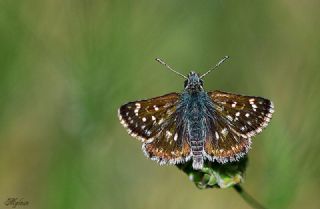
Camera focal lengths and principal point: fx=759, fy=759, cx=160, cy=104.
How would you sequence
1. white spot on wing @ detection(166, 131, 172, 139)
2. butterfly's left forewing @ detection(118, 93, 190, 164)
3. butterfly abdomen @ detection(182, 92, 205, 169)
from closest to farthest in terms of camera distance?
butterfly abdomen @ detection(182, 92, 205, 169)
butterfly's left forewing @ detection(118, 93, 190, 164)
white spot on wing @ detection(166, 131, 172, 139)

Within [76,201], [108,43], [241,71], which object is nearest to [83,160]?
[76,201]

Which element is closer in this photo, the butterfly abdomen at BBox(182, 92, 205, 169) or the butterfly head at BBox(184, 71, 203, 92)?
the butterfly abdomen at BBox(182, 92, 205, 169)

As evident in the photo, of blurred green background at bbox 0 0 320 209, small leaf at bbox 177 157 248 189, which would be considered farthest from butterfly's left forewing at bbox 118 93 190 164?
blurred green background at bbox 0 0 320 209

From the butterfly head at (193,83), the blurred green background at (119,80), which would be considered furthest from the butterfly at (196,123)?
the blurred green background at (119,80)

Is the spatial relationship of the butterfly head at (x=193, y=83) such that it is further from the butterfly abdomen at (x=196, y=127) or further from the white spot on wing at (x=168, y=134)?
the white spot on wing at (x=168, y=134)

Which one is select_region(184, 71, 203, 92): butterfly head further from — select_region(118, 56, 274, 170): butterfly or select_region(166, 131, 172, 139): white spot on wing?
select_region(166, 131, 172, 139): white spot on wing

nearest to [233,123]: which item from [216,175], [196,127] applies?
[196,127]

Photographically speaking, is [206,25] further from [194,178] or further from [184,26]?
[194,178]
